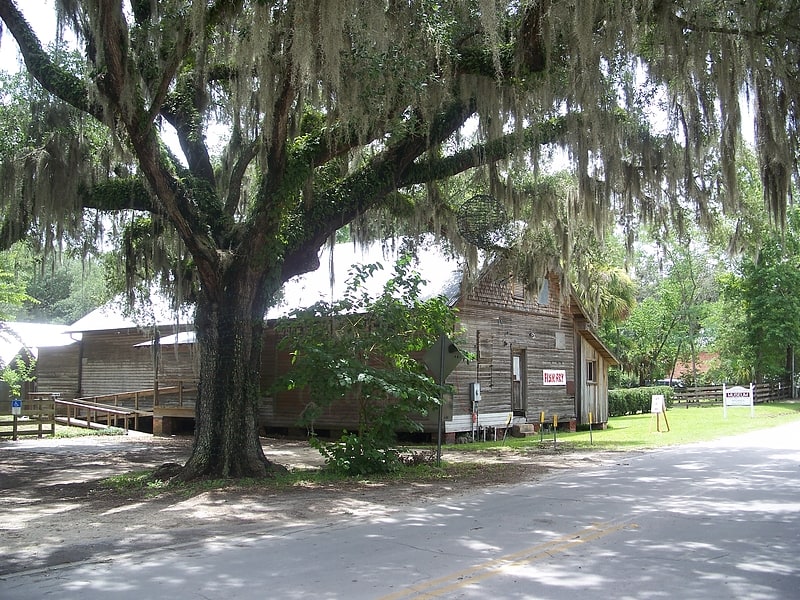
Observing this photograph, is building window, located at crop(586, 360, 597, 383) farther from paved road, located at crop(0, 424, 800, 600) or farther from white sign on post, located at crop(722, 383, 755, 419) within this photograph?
paved road, located at crop(0, 424, 800, 600)

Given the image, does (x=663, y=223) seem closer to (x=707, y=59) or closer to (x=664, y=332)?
(x=707, y=59)

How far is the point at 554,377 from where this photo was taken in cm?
2436

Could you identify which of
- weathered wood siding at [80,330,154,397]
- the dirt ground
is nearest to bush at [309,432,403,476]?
the dirt ground

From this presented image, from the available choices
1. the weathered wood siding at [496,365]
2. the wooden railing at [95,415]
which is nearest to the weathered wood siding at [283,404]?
the weathered wood siding at [496,365]

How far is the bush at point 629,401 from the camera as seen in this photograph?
33.8m

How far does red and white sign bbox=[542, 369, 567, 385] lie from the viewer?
23938mm

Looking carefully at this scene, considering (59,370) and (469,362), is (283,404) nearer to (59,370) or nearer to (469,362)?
(469,362)

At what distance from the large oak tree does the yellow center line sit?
590cm

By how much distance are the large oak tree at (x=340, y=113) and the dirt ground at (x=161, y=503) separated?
5.72 feet

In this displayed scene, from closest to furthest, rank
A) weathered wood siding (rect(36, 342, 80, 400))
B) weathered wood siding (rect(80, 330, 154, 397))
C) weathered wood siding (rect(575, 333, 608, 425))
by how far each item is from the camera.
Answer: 1. weathered wood siding (rect(575, 333, 608, 425))
2. weathered wood siding (rect(80, 330, 154, 397))
3. weathered wood siding (rect(36, 342, 80, 400))

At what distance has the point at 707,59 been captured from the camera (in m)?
11.0

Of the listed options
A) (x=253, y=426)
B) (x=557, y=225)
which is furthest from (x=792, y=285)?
(x=253, y=426)

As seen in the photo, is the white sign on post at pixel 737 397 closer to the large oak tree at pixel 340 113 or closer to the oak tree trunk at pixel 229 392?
the large oak tree at pixel 340 113

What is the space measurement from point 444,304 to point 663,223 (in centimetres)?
530
